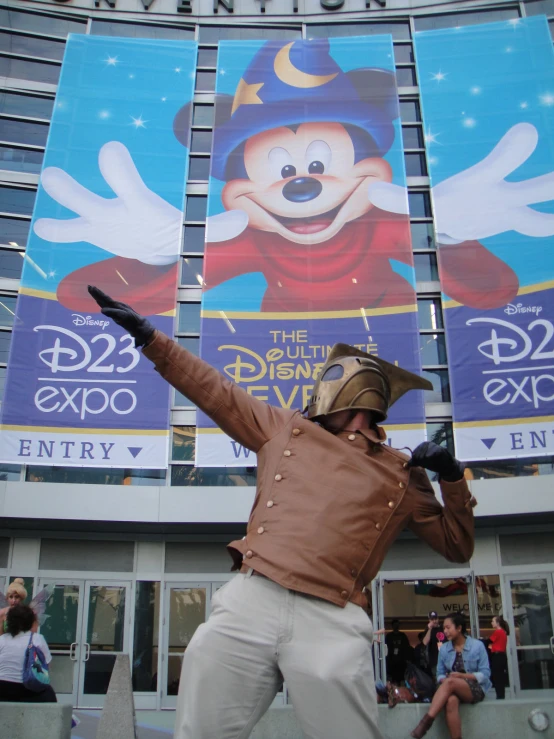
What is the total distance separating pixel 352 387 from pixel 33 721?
10.5ft

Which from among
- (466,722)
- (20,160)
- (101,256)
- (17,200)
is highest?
(20,160)

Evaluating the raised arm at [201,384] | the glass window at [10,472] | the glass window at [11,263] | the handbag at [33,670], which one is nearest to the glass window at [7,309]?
the glass window at [11,263]

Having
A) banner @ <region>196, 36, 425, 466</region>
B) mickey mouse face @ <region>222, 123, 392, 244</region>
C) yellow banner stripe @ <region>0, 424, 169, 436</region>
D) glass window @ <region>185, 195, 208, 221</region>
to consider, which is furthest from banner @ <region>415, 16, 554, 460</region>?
yellow banner stripe @ <region>0, 424, 169, 436</region>

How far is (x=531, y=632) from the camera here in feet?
43.0

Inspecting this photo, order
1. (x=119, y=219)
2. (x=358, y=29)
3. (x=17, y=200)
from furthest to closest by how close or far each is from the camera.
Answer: (x=358, y=29) → (x=17, y=200) → (x=119, y=219)

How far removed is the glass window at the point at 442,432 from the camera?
14.5m

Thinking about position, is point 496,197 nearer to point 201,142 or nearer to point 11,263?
point 201,142

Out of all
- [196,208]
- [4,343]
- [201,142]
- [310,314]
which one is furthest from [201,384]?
[201,142]

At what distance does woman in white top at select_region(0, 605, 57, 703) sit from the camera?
4758 millimetres

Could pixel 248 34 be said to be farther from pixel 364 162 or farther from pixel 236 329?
pixel 236 329

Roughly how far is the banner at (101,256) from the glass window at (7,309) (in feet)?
5.08

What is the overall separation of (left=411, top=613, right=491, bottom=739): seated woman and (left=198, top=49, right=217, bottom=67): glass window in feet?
52.5

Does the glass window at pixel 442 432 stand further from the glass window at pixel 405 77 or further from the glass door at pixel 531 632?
the glass window at pixel 405 77

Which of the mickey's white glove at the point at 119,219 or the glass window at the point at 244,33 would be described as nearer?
the mickey's white glove at the point at 119,219
